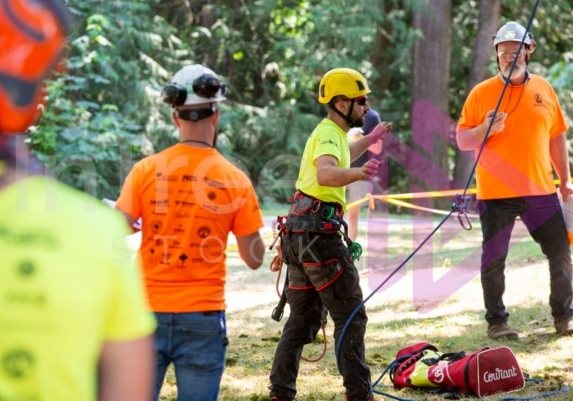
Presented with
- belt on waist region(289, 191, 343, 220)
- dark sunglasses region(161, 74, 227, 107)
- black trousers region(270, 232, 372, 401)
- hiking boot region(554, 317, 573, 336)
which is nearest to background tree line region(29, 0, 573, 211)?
hiking boot region(554, 317, 573, 336)

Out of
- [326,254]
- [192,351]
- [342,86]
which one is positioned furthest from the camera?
[342,86]

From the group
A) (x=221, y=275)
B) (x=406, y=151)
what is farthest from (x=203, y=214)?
(x=406, y=151)

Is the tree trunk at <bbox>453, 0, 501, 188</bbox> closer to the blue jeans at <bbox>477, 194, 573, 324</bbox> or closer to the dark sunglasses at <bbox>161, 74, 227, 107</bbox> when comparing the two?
the blue jeans at <bbox>477, 194, 573, 324</bbox>

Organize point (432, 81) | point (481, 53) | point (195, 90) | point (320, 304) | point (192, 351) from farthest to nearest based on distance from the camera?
point (481, 53), point (432, 81), point (320, 304), point (195, 90), point (192, 351)

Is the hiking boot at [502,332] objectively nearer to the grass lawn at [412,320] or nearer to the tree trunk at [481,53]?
the grass lawn at [412,320]

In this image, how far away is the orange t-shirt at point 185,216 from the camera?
363cm

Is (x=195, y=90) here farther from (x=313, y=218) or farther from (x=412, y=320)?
(x=412, y=320)

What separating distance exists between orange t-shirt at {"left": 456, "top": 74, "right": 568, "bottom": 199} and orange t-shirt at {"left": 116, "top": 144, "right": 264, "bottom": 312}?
3.82 m

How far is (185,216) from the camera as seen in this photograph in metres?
3.63

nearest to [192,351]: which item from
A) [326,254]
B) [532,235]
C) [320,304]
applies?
[326,254]

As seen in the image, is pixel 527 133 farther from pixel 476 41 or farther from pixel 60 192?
pixel 476 41

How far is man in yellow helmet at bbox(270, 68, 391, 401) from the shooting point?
16.8ft

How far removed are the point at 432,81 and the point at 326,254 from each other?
1827 cm

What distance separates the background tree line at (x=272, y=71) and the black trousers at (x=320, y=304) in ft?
45.5
